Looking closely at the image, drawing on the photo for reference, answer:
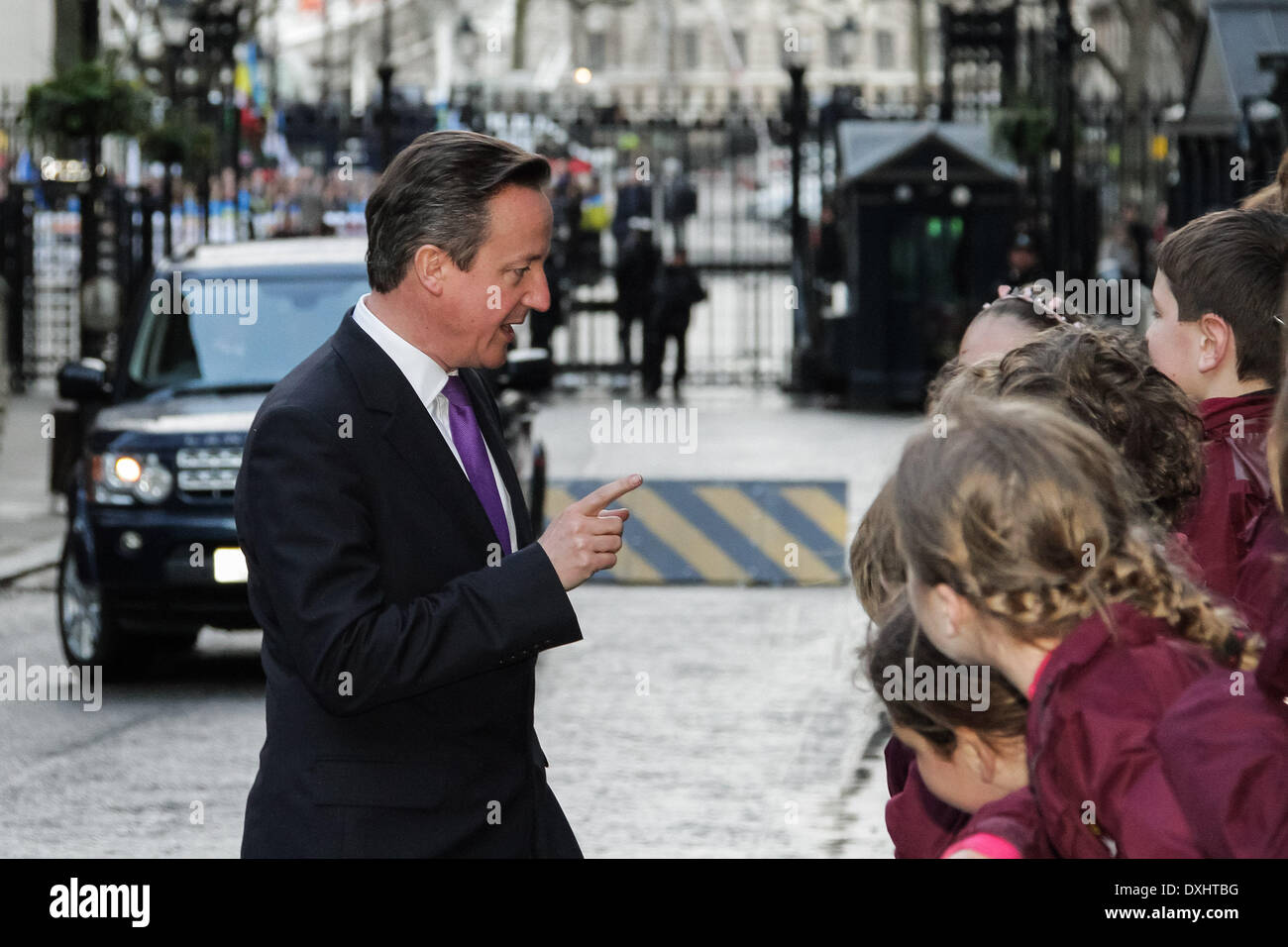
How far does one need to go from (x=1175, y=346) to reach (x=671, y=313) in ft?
61.7

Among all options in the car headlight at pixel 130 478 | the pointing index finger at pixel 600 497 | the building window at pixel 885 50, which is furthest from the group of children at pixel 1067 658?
the building window at pixel 885 50

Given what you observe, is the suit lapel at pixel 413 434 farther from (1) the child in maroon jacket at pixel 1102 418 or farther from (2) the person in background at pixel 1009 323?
(2) the person in background at pixel 1009 323

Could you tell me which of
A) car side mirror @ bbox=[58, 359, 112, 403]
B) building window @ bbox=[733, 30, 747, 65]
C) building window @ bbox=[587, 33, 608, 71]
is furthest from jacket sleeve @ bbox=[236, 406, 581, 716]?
building window @ bbox=[733, 30, 747, 65]

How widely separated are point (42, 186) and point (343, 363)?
2010cm

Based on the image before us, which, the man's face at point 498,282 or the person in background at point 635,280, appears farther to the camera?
the person in background at point 635,280

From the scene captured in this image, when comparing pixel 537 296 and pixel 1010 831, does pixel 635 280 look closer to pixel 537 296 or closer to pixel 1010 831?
pixel 537 296

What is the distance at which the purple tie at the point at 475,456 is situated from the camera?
317 cm

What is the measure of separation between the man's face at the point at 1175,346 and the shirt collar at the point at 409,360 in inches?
48.8

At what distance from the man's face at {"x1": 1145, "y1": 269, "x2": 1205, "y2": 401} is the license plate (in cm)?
577

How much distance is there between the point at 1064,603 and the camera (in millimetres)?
2350

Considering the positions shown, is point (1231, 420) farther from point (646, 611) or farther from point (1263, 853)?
point (646, 611)

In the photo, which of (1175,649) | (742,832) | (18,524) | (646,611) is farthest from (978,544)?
(18,524)

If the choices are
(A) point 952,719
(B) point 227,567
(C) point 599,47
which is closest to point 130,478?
(B) point 227,567

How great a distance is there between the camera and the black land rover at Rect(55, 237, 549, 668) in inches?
347
